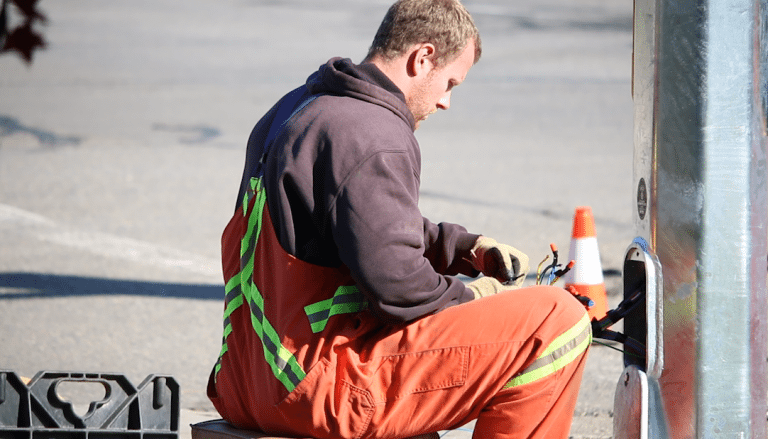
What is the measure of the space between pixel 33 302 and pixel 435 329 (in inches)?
133

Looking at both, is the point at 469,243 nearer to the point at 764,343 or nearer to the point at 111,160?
the point at 764,343

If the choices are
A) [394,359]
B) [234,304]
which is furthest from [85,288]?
[394,359]

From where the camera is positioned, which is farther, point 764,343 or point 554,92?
point 554,92

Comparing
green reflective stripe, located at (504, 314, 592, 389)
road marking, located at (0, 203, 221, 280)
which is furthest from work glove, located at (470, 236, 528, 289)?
road marking, located at (0, 203, 221, 280)

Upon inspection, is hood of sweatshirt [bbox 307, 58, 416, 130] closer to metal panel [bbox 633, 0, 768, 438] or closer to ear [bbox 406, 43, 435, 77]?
ear [bbox 406, 43, 435, 77]

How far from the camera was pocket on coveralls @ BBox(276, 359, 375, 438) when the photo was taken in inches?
90.5

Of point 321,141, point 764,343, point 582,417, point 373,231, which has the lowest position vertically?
point 582,417

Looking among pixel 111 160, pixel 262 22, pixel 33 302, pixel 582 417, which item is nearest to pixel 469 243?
pixel 582 417

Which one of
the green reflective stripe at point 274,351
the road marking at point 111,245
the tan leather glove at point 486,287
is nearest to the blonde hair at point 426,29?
the tan leather glove at point 486,287

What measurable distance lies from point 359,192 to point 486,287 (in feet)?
1.83

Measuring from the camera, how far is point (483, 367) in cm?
235

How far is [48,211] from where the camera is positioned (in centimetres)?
675

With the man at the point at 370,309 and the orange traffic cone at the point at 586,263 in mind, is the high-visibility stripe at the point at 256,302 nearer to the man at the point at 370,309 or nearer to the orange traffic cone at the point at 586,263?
the man at the point at 370,309

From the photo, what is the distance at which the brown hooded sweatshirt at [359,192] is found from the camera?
2232mm
